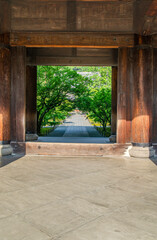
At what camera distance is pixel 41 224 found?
4.06 metres

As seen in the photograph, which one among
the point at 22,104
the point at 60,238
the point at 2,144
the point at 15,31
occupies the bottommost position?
the point at 60,238

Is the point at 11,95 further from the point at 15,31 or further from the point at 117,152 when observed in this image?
the point at 117,152

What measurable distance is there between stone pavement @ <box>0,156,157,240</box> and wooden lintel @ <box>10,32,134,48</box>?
193 inches

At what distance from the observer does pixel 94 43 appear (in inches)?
399

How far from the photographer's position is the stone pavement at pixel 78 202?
382 centimetres

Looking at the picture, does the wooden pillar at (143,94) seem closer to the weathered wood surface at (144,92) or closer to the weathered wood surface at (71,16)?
the weathered wood surface at (144,92)

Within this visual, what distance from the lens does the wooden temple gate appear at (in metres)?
9.88

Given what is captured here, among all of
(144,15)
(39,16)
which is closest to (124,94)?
(144,15)

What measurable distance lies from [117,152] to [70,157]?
6.56 ft

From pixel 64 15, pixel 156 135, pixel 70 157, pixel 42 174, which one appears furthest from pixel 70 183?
pixel 64 15

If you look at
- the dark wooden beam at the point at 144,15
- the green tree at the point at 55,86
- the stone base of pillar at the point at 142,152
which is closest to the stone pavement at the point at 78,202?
the stone base of pillar at the point at 142,152

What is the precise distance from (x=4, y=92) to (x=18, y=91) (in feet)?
1.94

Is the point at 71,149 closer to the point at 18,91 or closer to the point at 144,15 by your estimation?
the point at 18,91

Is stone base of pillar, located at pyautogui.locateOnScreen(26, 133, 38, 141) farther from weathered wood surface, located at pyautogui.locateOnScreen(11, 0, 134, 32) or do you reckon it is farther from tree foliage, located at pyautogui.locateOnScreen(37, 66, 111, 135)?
Answer: weathered wood surface, located at pyautogui.locateOnScreen(11, 0, 134, 32)
